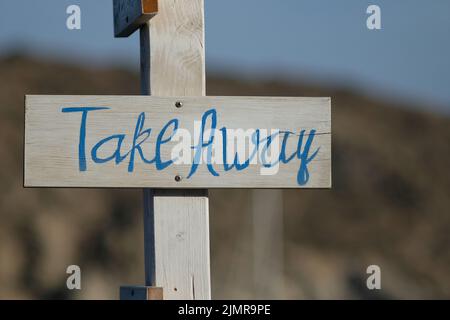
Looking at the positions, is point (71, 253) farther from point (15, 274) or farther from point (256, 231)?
point (256, 231)

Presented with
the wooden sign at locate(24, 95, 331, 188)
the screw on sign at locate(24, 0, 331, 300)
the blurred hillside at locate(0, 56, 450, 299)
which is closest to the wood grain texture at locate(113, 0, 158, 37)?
the screw on sign at locate(24, 0, 331, 300)

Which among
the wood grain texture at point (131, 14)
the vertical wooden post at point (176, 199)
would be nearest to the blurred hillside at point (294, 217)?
the wood grain texture at point (131, 14)

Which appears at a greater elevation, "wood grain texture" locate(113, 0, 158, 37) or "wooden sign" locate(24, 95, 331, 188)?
"wood grain texture" locate(113, 0, 158, 37)

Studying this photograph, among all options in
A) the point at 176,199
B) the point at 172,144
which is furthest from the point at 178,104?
the point at 176,199

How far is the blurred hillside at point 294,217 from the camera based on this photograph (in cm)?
1898

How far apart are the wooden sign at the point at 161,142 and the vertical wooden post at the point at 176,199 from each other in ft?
0.13

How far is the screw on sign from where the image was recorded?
8.19 ft

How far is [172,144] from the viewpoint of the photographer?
8.25 feet

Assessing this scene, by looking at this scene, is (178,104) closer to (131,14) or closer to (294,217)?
(131,14)

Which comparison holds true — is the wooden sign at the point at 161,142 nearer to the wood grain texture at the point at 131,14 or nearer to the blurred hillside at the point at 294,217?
the wood grain texture at the point at 131,14

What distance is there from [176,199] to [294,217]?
2118 cm

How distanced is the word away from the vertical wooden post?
0.07 meters

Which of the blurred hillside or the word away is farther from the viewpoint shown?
the blurred hillside

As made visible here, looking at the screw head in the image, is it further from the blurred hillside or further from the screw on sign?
the blurred hillside
